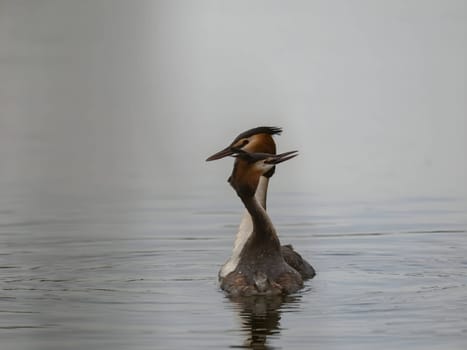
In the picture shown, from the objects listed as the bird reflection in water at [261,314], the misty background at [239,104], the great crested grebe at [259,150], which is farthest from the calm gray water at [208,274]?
the misty background at [239,104]

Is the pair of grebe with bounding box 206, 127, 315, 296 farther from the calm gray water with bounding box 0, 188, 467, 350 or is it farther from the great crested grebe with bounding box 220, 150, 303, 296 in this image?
the calm gray water with bounding box 0, 188, 467, 350

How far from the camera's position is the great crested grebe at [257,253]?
9.89 m

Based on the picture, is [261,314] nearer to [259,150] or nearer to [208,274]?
[208,274]

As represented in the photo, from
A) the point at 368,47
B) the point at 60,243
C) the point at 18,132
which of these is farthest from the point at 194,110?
the point at 60,243

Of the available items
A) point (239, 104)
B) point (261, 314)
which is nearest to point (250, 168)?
point (261, 314)

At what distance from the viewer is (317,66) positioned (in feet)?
66.0

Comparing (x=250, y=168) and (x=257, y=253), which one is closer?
(x=257, y=253)

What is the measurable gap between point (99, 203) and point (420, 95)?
233 inches

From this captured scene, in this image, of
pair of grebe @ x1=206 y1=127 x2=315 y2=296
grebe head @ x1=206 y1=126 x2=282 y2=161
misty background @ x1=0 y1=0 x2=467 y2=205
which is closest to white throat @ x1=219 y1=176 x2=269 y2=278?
pair of grebe @ x1=206 y1=127 x2=315 y2=296

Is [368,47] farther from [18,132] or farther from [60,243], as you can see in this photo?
[60,243]

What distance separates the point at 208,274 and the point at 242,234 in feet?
1.19

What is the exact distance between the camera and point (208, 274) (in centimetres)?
1068

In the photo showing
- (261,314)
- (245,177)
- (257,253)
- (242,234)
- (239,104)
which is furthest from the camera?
(239,104)

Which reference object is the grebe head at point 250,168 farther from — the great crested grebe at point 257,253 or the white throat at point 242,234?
the white throat at point 242,234
